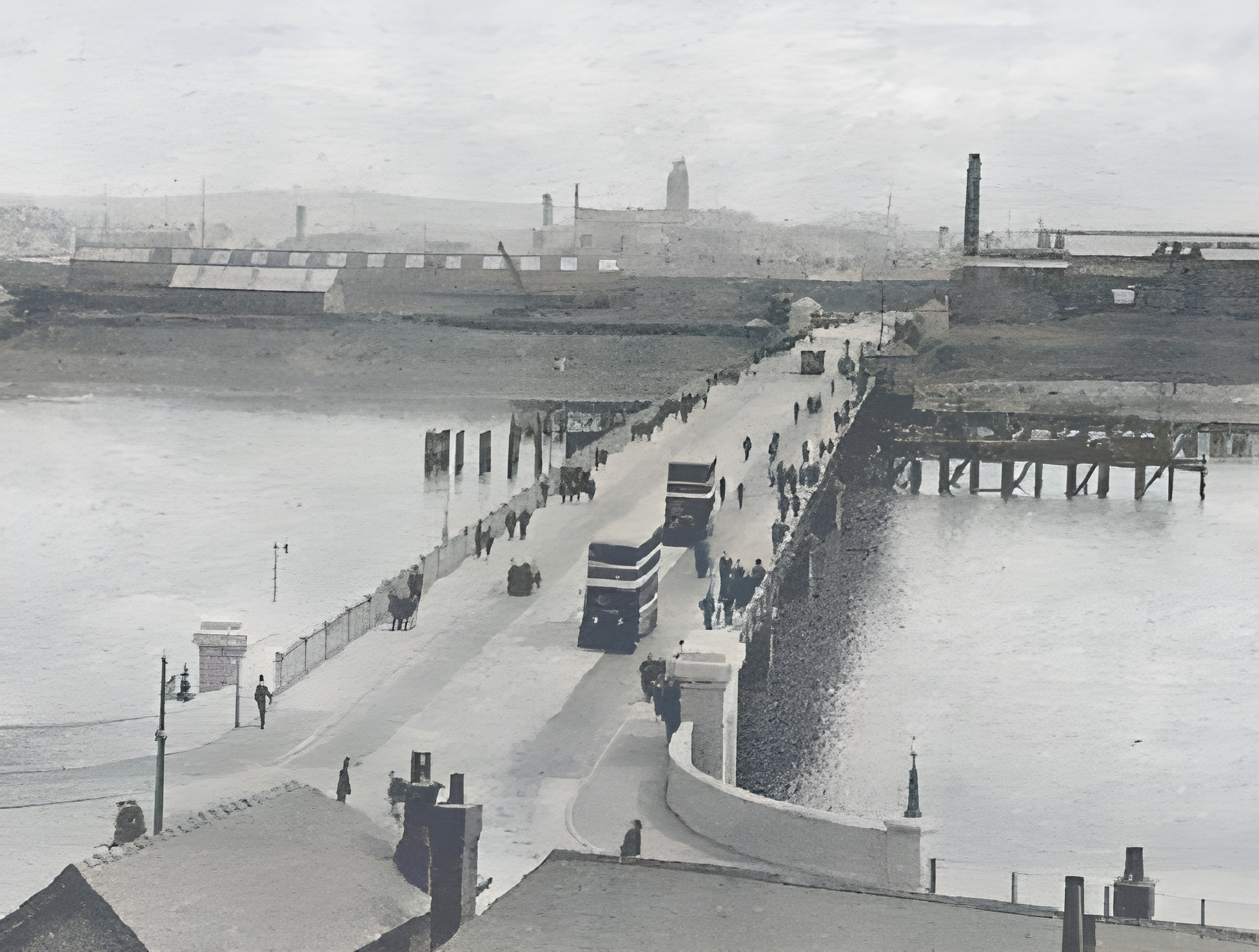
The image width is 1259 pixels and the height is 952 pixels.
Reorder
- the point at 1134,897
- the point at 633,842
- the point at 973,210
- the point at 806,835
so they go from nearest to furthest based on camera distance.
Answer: the point at 633,842 → the point at 1134,897 → the point at 806,835 → the point at 973,210

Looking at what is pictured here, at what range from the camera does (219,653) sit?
80.6 feet

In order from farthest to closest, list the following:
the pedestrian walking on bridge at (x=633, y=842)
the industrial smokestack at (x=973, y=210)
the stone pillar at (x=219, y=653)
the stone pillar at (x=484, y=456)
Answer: the industrial smokestack at (x=973, y=210) → the stone pillar at (x=484, y=456) → the stone pillar at (x=219, y=653) → the pedestrian walking on bridge at (x=633, y=842)

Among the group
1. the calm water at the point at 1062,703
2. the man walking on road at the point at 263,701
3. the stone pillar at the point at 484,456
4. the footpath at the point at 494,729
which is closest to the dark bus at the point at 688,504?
the footpath at the point at 494,729

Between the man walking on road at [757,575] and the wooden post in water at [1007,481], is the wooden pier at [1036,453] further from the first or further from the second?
the man walking on road at [757,575]

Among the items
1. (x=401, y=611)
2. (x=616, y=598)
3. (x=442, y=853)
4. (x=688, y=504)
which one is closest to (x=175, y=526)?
(x=688, y=504)

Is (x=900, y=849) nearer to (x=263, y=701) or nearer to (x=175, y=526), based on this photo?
(x=263, y=701)

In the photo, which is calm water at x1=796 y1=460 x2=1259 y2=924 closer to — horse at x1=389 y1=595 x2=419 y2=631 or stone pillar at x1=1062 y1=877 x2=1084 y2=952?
horse at x1=389 y1=595 x2=419 y2=631

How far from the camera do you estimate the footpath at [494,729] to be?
15.2 metres

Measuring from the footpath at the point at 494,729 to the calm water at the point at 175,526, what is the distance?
337 cm

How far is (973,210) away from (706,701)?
7887 centimetres

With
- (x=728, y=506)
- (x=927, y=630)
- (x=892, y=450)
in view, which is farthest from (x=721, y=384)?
(x=728, y=506)

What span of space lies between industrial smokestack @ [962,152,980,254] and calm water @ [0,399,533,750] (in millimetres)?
27395

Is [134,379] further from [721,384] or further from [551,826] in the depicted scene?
[551,826]

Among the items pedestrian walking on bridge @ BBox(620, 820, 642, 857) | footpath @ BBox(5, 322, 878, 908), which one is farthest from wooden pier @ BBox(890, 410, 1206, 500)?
pedestrian walking on bridge @ BBox(620, 820, 642, 857)
